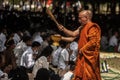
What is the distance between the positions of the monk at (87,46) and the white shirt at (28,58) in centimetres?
293

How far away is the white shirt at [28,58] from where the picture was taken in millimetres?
9688

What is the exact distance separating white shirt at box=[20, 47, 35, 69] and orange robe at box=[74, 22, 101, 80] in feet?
9.62

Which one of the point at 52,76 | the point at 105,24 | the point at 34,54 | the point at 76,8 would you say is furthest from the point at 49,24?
the point at 52,76

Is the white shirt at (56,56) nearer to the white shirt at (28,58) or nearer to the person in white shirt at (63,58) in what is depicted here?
the person in white shirt at (63,58)

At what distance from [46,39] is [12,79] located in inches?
185

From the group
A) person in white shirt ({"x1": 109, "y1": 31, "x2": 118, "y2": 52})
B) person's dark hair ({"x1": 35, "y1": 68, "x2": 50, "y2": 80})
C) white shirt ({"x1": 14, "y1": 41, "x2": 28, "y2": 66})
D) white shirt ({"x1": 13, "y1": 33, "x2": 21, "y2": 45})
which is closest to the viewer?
person's dark hair ({"x1": 35, "y1": 68, "x2": 50, "y2": 80})

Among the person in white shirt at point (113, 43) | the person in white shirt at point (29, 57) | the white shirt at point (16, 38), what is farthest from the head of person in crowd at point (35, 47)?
the person in white shirt at point (113, 43)

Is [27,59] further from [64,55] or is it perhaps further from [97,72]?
[97,72]

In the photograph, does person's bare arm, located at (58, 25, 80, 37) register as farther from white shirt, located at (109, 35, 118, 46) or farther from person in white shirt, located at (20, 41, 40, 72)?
white shirt, located at (109, 35, 118, 46)

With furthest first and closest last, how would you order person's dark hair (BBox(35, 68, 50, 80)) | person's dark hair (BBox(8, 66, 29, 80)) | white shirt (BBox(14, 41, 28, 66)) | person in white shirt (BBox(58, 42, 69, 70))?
person in white shirt (BBox(58, 42, 69, 70))
white shirt (BBox(14, 41, 28, 66))
person's dark hair (BBox(35, 68, 50, 80))
person's dark hair (BBox(8, 66, 29, 80))

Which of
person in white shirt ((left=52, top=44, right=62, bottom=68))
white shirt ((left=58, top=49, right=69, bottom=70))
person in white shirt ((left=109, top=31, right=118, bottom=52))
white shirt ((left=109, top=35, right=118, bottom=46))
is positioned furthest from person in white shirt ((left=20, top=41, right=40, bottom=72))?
white shirt ((left=109, top=35, right=118, bottom=46))

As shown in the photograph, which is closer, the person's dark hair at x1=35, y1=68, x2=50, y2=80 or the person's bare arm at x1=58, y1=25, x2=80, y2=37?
the person's bare arm at x1=58, y1=25, x2=80, y2=37

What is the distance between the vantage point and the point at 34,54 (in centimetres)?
1004

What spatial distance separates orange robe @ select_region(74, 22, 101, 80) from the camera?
264 inches
